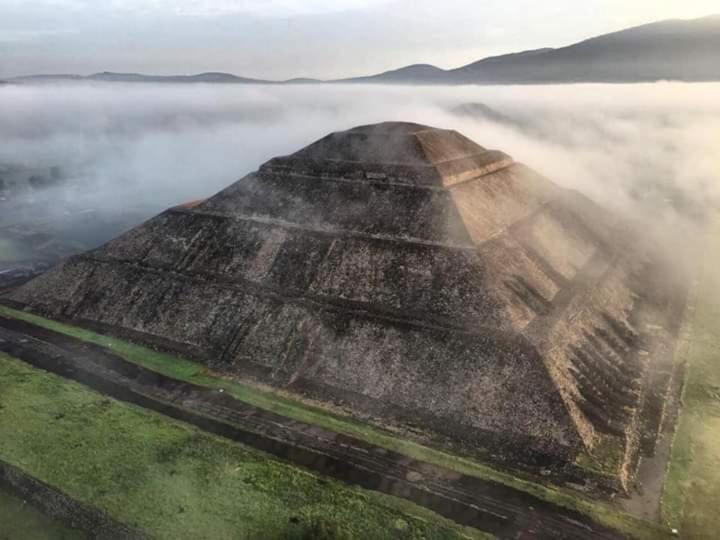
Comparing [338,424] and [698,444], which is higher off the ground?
[698,444]

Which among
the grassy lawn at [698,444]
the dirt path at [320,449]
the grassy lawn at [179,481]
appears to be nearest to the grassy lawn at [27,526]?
the grassy lawn at [179,481]

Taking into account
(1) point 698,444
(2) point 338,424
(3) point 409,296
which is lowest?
(2) point 338,424

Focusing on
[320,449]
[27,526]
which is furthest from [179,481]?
[320,449]

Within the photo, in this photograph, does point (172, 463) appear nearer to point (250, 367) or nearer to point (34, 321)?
point (250, 367)

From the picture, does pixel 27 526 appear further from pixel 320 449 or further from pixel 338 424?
pixel 338 424

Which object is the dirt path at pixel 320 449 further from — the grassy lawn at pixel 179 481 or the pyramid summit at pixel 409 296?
the pyramid summit at pixel 409 296

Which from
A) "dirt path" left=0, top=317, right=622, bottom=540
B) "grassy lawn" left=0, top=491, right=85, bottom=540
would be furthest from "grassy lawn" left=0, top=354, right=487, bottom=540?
"grassy lawn" left=0, top=491, right=85, bottom=540

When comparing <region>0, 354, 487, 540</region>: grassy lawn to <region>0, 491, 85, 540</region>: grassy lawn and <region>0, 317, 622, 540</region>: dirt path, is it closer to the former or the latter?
<region>0, 317, 622, 540</region>: dirt path
